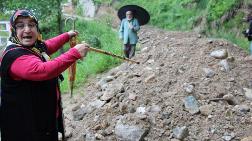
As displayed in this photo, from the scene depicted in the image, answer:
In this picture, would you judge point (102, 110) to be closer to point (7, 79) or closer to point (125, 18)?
point (7, 79)

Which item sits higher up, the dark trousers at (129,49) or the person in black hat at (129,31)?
the person in black hat at (129,31)

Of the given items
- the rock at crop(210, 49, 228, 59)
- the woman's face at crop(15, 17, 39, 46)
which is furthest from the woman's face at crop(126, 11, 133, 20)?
the woman's face at crop(15, 17, 39, 46)

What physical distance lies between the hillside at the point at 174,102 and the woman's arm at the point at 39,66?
5.76 ft

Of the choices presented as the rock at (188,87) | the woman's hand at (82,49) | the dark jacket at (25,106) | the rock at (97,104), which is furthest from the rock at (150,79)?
the woman's hand at (82,49)

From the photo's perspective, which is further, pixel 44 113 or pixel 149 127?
pixel 149 127

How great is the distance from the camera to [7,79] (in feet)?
9.62

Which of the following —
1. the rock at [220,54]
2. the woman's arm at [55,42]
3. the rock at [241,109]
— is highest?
the woman's arm at [55,42]

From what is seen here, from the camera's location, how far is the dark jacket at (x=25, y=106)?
2934 mm

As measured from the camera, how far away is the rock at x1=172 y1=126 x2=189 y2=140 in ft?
14.0

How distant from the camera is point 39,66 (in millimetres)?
2723

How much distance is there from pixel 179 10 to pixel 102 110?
9495 mm

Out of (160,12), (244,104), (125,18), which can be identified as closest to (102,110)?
(244,104)

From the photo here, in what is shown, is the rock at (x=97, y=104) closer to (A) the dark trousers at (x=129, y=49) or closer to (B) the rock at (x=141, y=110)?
(B) the rock at (x=141, y=110)

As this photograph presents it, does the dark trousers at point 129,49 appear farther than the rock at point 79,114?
Yes
